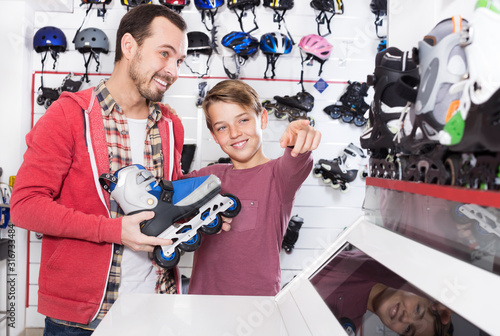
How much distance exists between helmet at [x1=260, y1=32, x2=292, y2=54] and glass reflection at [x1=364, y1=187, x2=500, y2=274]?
246cm

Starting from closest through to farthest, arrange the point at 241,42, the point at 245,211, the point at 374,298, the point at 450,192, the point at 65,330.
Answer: the point at 450,192
the point at 374,298
the point at 65,330
the point at 245,211
the point at 241,42

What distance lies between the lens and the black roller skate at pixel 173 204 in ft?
4.07

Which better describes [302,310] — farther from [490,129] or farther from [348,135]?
[348,135]

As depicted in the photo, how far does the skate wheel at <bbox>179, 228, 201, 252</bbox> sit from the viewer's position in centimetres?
129

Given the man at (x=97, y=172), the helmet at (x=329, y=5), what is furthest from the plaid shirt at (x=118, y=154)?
the helmet at (x=329, y=5)

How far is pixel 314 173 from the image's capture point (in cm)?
324

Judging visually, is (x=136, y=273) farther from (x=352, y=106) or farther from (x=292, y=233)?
(x=352, y=106)

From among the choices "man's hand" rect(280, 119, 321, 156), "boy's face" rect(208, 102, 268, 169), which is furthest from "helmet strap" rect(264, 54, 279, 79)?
"man's hand" rect(280, 119, 321, 156)

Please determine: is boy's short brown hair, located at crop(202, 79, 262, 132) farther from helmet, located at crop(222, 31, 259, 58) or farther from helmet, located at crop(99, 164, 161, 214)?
helmet, located at crop(222, 31, 259, 58)

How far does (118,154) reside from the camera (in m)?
1.40

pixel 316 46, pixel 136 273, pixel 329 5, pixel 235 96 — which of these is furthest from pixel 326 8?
pixel 136 273

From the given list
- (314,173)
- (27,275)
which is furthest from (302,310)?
(27,275)

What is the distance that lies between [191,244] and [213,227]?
12 cm

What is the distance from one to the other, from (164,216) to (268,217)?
42 cm
